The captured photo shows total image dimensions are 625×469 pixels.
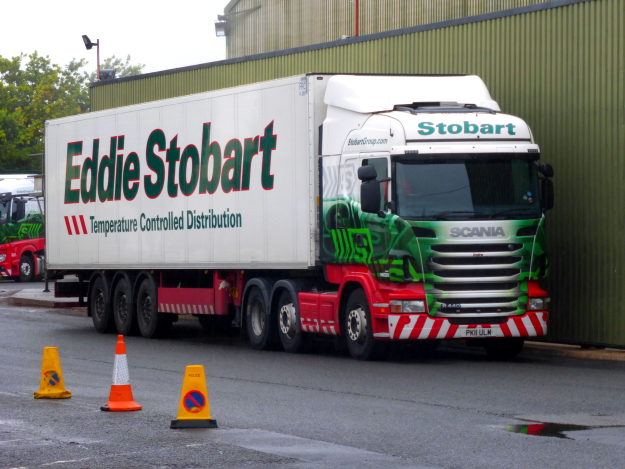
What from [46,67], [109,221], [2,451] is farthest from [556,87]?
[46,67]

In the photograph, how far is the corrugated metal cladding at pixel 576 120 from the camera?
1694 cm

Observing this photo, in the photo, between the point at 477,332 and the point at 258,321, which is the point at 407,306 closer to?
the point at 477,332

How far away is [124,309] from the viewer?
22.2m

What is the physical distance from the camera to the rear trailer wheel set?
635 inches

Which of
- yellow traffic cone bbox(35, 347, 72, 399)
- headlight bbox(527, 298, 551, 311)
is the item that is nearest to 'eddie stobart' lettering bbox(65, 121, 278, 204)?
headlight bbox(527, 298, 551, 311)

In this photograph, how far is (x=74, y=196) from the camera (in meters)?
23.4

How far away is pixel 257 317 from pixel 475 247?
4.49m

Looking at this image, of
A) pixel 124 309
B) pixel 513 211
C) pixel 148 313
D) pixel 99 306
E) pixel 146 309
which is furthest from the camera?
pixel 99 306

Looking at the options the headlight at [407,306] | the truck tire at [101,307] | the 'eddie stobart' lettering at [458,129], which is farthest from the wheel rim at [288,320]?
the truck tire at [101,307]

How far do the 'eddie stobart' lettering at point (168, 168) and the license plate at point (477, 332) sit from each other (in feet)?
13.2

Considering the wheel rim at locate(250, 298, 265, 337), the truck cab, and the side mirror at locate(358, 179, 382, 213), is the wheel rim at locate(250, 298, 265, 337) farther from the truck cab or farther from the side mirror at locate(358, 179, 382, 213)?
the side mirror at locate(358, 179, 382, 213)

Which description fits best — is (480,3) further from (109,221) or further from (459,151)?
(459,151)

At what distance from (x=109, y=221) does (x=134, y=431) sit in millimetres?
12676

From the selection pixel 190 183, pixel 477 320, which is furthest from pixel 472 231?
pixel 190 183
